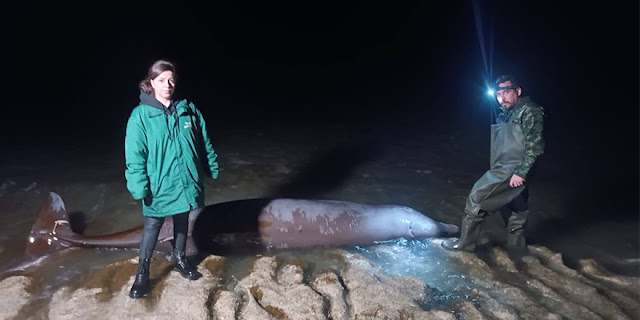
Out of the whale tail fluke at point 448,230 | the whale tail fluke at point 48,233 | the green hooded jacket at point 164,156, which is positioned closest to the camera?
the green hooded jacket at point 164,156

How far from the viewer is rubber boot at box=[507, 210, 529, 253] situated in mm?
5406

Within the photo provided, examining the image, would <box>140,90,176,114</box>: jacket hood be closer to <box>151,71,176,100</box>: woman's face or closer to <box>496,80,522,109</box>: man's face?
<box>151,71,176,100</box>: woman's face

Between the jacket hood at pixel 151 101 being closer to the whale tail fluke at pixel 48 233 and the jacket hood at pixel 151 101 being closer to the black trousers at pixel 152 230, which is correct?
the black trousers at pixel 152 230

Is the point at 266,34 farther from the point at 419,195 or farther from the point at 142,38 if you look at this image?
the point at 419,195

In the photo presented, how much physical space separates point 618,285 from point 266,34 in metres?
40.4

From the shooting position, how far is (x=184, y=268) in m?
4.44

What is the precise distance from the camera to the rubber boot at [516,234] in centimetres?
541

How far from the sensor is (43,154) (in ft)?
29.2

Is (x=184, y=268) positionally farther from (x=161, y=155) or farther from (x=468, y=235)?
(x=468, y=235)

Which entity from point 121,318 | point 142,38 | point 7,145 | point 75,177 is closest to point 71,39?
point 142,38

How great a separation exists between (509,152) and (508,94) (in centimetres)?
64

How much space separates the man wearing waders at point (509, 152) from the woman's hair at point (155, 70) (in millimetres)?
3484

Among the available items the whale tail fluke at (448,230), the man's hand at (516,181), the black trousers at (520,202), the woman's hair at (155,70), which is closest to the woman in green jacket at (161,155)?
the woman's hair at (155,70)

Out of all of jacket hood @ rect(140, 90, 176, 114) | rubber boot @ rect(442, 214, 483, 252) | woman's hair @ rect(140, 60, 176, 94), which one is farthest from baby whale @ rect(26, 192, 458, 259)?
woman's hair @ rect(140, 60, 176, 94)
